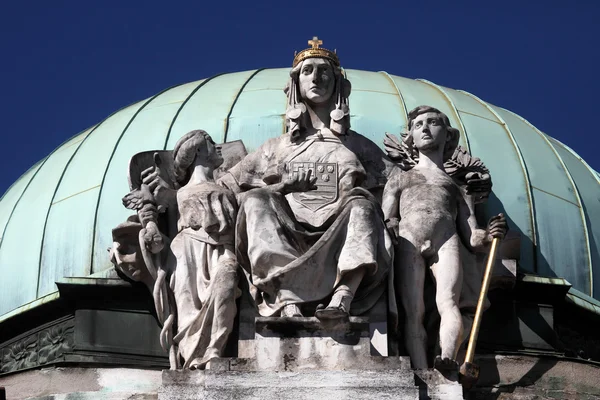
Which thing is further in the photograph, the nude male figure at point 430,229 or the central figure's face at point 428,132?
the central figure's face at point 428,132

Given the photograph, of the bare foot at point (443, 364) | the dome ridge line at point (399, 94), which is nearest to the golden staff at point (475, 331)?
the bare foot at point (443, 364)

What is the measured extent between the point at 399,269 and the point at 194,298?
2362 millimetres

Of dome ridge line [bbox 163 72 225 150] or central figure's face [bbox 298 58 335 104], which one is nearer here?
central figure's face [bbox 298 58 335 104]

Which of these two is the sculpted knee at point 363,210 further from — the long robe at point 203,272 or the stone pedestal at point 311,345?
the long robe at point 203,272

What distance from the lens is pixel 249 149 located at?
89.3 feet

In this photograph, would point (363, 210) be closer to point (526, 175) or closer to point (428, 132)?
point (428, 132)

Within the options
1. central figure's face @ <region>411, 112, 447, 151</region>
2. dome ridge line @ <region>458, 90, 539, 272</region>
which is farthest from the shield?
dome ridge line @ <region>458, 90, 539, 272</region>

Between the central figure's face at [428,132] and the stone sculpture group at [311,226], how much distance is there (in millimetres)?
17

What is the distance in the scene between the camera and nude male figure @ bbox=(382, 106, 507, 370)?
75.5ft

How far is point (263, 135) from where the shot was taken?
89.7ft

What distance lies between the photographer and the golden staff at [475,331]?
22078 millimetres

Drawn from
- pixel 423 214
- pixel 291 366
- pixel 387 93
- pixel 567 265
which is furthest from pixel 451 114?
pixel 291 366

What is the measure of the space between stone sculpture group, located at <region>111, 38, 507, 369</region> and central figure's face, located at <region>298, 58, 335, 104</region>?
0.02m

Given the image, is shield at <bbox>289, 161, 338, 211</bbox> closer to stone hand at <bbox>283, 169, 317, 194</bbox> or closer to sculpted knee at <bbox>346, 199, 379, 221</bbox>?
stone hand at <bbox>283, 169, 317, 194</bbox>
